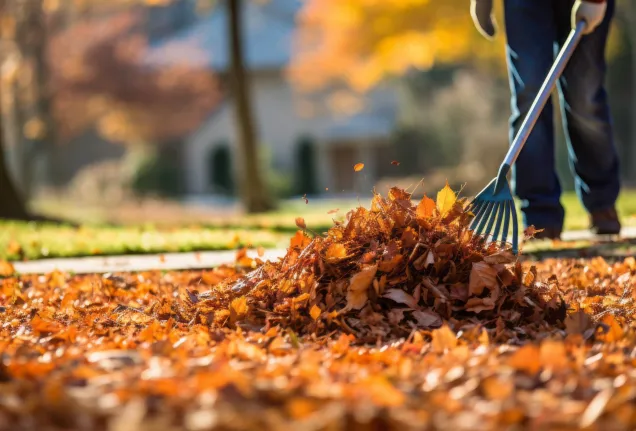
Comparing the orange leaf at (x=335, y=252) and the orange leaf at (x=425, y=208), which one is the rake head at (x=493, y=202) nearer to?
the orange leaf at (x=425, y=208)

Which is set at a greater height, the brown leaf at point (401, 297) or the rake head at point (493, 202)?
the rake head at point (493, 202)

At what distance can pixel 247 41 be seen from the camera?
3266cm

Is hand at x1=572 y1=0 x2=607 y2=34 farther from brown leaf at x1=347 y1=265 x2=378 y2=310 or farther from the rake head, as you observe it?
brown leaf at x1=347 y1=265 x2=378 y2=310

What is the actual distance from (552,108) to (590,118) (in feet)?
0.99

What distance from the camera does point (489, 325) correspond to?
316 cm

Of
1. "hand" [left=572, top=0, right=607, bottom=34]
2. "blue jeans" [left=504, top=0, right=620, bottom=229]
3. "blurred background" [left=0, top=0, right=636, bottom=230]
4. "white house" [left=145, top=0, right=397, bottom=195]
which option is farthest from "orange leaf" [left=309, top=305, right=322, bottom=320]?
"white house" [left=145, top=0, right=397, bottom=195]

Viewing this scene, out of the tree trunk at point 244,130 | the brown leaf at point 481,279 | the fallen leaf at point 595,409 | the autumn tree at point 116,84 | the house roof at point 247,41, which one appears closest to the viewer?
the fallen leaf at point 595,409

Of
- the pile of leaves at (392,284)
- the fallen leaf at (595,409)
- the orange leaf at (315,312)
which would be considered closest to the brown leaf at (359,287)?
the pile of leaves at (392,284)

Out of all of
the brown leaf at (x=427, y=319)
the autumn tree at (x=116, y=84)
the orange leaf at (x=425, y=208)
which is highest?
the autumn tree at (x=116, y=84)

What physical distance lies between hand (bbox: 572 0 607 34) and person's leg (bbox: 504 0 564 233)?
0.33 metres

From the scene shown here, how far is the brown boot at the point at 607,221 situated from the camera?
550 centimetres

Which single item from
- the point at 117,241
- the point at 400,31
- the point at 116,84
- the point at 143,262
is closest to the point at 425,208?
the point at 143,262

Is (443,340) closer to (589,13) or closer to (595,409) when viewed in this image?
(595,409)

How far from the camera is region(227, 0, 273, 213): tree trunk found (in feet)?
51.3
